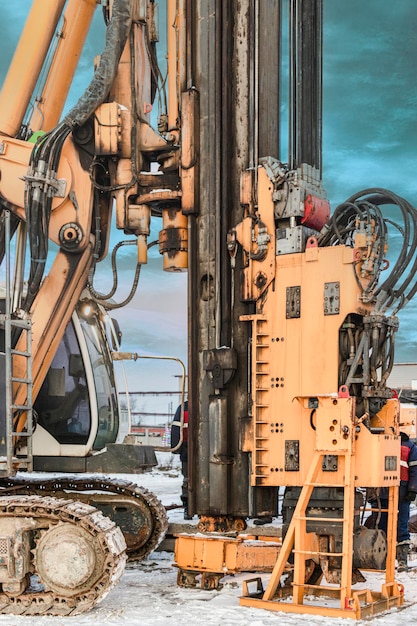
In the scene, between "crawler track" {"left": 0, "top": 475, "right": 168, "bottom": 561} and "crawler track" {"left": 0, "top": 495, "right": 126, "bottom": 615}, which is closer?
"crawler track" {"left": 0, "top": 495, "right": 126, "bottom": 615}

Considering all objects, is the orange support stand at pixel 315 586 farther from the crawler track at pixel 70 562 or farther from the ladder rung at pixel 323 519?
the crawler track at pixel 70 562

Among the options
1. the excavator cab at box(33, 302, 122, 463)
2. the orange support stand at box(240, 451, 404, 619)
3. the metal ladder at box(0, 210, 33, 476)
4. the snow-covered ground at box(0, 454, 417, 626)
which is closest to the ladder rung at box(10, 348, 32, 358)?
the metal ladder at box(0, 210, 33, 476)

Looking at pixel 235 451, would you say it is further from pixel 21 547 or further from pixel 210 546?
pixel 21 547

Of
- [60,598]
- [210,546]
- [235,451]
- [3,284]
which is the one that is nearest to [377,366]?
[235,451]

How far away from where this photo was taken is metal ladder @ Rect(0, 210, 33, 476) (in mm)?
9852

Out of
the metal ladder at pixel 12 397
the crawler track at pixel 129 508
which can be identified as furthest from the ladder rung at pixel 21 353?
the crawler track at pixel 129 508

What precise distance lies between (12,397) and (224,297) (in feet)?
7.99

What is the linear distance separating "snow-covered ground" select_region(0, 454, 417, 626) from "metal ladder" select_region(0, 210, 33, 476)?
1628mm

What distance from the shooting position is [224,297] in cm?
1047

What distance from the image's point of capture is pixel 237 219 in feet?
34.6

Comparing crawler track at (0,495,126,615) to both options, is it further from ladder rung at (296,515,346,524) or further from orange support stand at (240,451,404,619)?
ladder rung at (296,515,346,524)

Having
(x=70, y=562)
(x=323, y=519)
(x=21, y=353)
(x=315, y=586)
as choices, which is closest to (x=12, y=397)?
(x=21, y=353)

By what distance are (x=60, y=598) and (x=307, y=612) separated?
7.36 ft

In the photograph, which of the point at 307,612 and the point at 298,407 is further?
the point at 298,407
